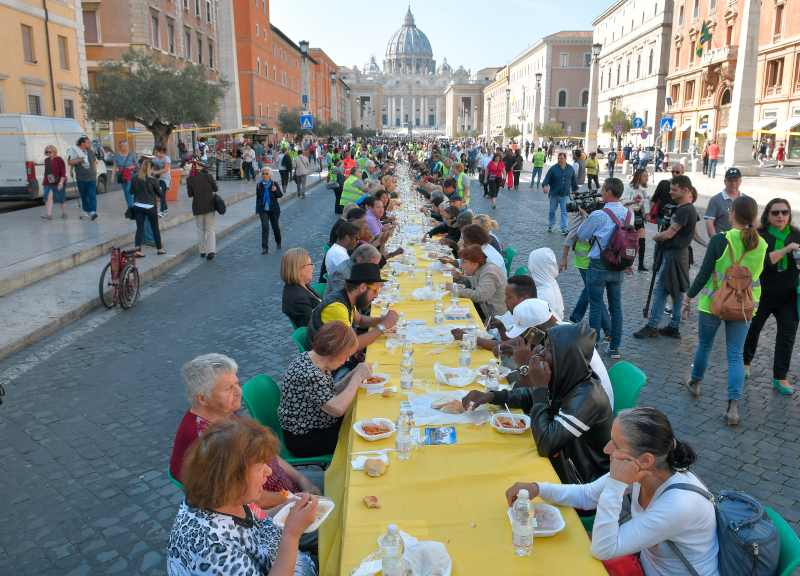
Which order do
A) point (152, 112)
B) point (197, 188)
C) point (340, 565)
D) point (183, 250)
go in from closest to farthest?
point (340, 565)
point (197, 188)
point (183, 250)
point (152, 112)

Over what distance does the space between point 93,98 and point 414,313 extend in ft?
73.6

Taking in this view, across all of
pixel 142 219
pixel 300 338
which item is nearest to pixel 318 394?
pixel 300 338

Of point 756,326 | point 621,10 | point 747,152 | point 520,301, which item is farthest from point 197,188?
point 621,10

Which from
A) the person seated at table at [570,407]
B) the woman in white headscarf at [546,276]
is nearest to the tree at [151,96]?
the woman in white headscarf at [546,276]

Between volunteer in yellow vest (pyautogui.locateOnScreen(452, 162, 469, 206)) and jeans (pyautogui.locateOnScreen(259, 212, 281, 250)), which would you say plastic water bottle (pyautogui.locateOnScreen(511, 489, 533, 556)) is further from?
volunteer in yellow vest (pyautogui.locateOnScreen(452, 162, 469, 206))

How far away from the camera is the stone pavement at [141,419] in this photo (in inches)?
133

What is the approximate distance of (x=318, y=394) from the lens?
3.31 metres

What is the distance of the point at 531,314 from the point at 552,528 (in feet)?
5.52

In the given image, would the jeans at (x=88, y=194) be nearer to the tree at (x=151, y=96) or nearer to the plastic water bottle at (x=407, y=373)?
the tree at (x=151, y=96)

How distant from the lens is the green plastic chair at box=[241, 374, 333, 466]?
3417mm

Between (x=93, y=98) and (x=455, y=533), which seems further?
(x=93, y=98)

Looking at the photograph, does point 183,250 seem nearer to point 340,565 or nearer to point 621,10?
point 340,565

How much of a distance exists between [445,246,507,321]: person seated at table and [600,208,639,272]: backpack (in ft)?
3.89

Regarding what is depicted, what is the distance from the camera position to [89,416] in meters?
4.79
